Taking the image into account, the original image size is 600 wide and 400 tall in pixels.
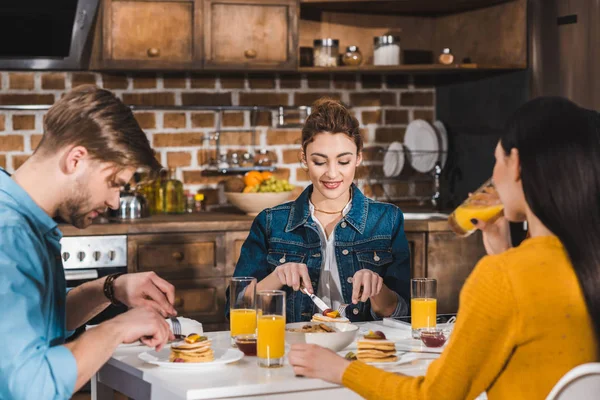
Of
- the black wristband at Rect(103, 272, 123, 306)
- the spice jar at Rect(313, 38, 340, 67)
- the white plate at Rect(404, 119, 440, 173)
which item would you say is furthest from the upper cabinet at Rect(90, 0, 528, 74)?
the black wristband at Rect(103, 272, 123, 306)

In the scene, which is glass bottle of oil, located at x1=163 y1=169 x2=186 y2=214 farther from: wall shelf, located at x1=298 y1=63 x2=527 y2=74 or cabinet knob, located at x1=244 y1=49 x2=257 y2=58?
wall shelf, located at x1=298 y1=63 x2=527 y2=74

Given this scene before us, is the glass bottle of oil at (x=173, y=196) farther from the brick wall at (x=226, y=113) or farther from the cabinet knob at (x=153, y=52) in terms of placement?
the cabinet knob at (x=153, y=52)

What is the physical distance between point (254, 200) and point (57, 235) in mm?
2472

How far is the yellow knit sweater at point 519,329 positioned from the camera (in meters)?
1.42

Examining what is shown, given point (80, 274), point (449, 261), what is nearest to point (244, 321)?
point (80, 274)

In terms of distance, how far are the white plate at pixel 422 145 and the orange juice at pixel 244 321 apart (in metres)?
2.82

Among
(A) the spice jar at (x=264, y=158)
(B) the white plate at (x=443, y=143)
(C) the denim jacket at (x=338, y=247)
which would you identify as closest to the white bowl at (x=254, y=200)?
(A) the spice jar at (x=264, y=158)

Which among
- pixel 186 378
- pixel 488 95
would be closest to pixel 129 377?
pixel 186 378

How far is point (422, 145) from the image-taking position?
16.0 ft

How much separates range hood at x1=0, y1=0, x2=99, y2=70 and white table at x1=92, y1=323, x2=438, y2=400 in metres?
2.51

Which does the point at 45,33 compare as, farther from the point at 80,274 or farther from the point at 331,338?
the point at 331,338

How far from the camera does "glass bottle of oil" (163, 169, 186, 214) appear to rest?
4473 mm

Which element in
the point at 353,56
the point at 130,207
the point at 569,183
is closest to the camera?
the point at 569,183

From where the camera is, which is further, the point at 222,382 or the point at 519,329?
the point at 222,382
